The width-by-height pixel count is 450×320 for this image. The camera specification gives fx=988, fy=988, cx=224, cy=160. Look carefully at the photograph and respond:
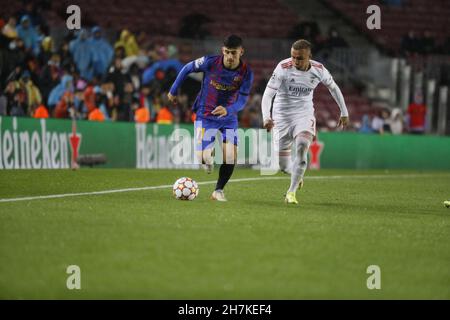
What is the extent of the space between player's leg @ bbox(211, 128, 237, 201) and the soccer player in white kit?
0.61m

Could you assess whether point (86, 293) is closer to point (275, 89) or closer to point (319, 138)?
point (275, 89)

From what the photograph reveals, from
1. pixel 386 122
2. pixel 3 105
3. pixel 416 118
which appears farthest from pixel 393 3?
pixel 3 105

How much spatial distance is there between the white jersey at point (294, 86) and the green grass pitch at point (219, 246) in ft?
4.22

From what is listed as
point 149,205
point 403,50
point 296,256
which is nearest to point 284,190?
point 149,205

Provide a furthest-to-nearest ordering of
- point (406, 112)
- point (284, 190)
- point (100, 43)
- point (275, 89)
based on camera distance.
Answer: point (406, 112) < point (100, 43) < point (284, 190) < point (275, 89)

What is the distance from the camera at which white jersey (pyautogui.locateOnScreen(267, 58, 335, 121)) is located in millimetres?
13711

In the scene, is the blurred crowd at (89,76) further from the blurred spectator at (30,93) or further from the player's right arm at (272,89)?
the player's right arm at (272,89)

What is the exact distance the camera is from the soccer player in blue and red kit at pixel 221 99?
1367cm

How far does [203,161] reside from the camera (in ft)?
47.0

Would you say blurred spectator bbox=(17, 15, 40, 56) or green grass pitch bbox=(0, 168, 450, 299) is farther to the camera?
blurred spectator bbox=(17, 15, 40, 56)

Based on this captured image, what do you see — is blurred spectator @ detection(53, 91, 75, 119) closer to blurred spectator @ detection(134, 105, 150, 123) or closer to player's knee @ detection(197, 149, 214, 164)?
blurred spectator @ detection(134, 105, 150, 123)

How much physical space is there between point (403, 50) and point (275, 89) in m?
20.2

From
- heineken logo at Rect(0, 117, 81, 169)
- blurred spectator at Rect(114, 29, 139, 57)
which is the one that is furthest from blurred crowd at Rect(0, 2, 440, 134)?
heineken logo at Rect(0, 117, 81, 169)

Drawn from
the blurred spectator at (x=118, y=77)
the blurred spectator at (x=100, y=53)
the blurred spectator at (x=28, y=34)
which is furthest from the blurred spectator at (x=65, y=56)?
the blurred spectator at (x=118, y=77)
